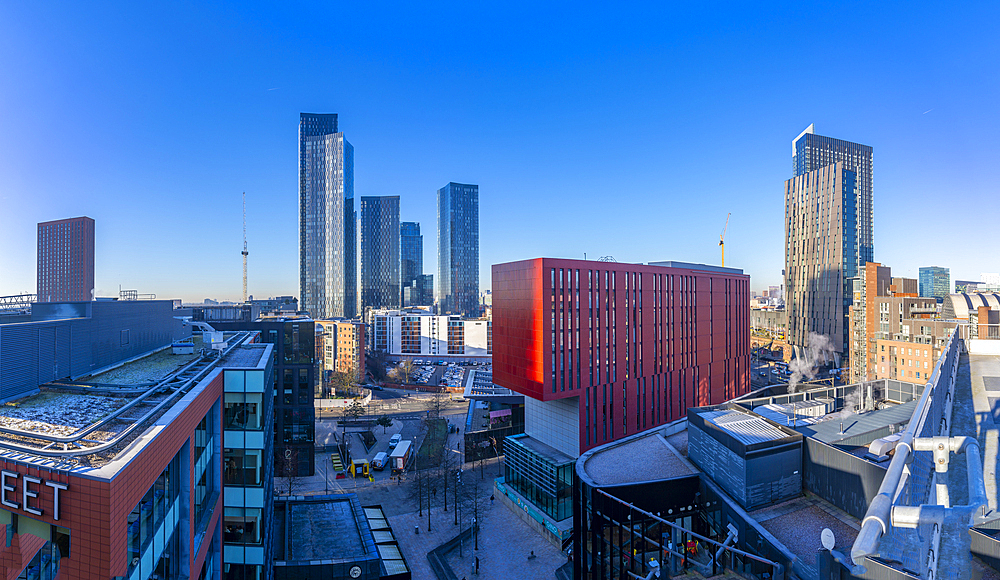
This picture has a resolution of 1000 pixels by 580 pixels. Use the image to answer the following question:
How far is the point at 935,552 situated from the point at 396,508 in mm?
37886

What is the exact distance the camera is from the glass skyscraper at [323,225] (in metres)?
148

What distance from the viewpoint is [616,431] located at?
36250mm

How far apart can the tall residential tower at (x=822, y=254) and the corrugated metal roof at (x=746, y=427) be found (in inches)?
3284

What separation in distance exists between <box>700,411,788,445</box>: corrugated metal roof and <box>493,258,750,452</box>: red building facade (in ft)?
44.9

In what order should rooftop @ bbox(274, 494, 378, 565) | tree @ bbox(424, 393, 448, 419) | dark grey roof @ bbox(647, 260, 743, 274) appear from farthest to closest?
tree @ bbox(424, 393, 448, 419), dark grey roof @ bbox(647, 260, 743, 274), rooftop @ bbox(274, 494, 378, 565)

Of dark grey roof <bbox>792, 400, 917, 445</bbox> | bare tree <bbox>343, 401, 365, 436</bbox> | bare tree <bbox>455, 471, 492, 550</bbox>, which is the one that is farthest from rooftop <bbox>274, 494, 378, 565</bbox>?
bare tree <bbox>343, 401, 365, 436</bbox>

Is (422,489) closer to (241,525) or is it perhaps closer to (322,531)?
(322,531)

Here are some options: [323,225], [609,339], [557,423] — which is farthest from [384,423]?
[323,225]

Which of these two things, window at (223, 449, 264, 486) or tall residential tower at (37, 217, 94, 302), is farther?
tall residential tower at (37, 217, 94, 302)

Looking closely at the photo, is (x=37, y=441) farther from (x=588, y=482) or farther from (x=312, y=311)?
(x=312, y=311)

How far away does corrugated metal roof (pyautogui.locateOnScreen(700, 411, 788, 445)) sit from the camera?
662 inches

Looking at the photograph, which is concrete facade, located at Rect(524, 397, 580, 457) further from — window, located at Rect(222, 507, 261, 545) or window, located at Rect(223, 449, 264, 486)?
window, located at Rect(223, 449, 264, 486)

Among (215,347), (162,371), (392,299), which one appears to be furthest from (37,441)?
(392,299)

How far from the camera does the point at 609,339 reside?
36.8 meters
